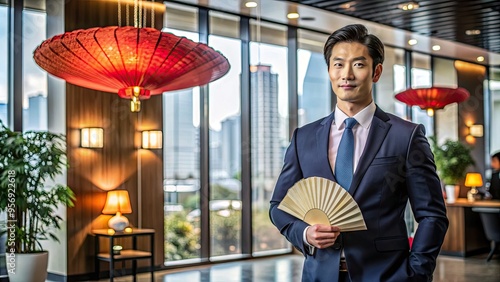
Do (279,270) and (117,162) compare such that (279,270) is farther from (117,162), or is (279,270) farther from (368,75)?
(368,75)

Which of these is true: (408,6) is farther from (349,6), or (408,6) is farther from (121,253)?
(121,253)

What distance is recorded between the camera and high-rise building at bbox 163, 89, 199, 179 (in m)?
9.64

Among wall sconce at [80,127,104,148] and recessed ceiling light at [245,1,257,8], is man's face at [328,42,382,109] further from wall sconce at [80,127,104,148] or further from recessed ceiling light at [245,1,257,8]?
recessed ceiling light at [245,1,257,8]

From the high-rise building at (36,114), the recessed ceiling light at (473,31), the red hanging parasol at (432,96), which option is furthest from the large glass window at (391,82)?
the high-rise building at (36,114)

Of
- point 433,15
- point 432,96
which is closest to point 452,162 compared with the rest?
point 432,96

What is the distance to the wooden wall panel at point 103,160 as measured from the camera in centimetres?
841

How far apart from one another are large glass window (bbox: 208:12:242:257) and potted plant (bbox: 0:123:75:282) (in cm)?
288

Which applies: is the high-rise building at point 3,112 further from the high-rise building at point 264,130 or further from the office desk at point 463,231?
the office desk at point 463,231

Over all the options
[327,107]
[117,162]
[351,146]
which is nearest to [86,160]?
[117,162]

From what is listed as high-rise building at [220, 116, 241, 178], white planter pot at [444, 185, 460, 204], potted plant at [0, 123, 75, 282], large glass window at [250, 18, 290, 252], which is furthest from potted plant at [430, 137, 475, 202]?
potted plant at [0, 123, 75, 282]

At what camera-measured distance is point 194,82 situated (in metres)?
6.65

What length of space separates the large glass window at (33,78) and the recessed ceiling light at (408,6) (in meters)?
4.55

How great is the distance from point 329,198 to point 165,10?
7.96 metres

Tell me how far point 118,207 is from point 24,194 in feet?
4.02
